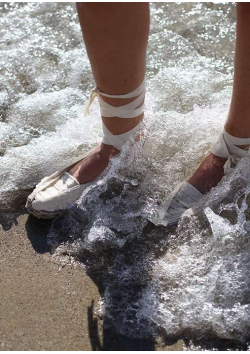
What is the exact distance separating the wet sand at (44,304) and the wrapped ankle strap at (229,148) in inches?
26.0

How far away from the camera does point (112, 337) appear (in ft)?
4.92

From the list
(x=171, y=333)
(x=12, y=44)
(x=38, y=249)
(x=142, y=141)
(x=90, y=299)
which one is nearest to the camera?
(x=171, y=333)

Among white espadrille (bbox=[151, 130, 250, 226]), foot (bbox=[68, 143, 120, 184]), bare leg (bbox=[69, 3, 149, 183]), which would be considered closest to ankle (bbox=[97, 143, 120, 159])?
foot (bbox=[68, 143, 120, 184])

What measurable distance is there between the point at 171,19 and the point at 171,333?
197cm

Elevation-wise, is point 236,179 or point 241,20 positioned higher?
point 241,20

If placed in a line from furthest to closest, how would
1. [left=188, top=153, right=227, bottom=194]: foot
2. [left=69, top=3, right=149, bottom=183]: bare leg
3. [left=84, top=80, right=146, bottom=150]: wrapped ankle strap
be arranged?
[left=188, top=153, right=227, bottom=194]: foot
[left=84, top=80, right=146, bottom=150]: wrapped ankle strap
[left=69, top=3, right=149, bottom=183]: bare leg

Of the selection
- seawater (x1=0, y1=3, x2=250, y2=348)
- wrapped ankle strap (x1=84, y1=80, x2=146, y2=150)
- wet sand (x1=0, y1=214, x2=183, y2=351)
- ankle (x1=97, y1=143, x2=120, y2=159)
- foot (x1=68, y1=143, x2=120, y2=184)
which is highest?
wrapped ankle strap (x1=84, y1=80, x2=146, y2=150)

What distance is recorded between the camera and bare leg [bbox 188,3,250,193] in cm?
158

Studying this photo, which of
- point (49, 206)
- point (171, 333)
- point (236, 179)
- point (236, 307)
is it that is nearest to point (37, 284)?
point (49, 206)

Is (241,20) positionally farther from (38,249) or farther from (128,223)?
(38,249)

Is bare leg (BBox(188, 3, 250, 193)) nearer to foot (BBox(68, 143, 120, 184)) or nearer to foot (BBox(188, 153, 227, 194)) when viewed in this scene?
foot (BBox(188, 153, 227, 194))

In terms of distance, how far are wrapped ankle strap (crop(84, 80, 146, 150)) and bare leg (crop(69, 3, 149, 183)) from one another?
17 millimetres

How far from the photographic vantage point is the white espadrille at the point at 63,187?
5.75 feet

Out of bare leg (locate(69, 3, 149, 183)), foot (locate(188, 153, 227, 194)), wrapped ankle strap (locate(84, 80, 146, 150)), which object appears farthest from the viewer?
foot (locate(188, 153, 227, 194))
